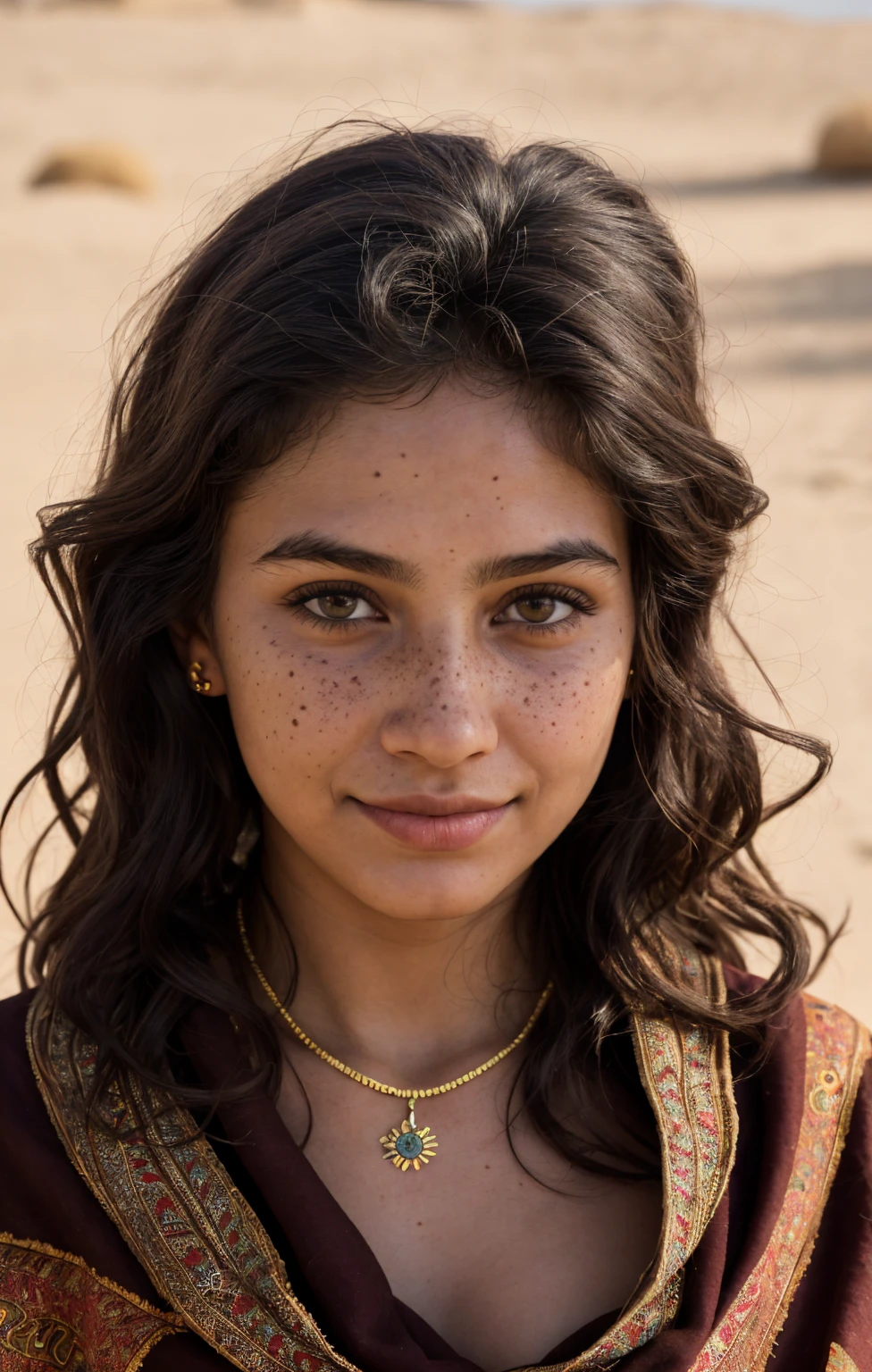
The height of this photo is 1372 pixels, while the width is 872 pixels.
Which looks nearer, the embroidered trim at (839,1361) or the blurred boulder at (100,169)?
the embroidered trim at (839,1361)

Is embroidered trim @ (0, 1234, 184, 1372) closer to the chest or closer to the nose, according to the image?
the chest

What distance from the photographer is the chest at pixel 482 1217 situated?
2.11 metres

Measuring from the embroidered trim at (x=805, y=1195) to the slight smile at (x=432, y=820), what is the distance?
0.73 m

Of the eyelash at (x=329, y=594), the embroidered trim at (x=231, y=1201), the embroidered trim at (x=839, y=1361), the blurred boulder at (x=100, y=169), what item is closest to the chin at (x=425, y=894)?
the eyelash at (x=329, y=594)

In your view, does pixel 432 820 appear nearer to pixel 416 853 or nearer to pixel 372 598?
pixel 416 853

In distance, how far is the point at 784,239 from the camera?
16.1m

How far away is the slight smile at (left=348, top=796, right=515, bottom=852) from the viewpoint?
191 centimetres

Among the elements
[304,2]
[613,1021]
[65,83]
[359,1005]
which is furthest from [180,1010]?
[304,2]

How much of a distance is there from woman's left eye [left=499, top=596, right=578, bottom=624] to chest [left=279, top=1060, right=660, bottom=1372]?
0.71 metres

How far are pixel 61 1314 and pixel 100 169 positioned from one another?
57.7 feet

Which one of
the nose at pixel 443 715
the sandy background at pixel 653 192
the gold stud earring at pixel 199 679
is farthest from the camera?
the sandy background at pixel 653 192

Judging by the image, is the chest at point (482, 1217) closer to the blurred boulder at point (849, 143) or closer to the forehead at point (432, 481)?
the forehead at point (432, 481)

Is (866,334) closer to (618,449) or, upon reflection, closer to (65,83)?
(618,449)

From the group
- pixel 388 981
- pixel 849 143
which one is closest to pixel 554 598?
pixel 388 981
